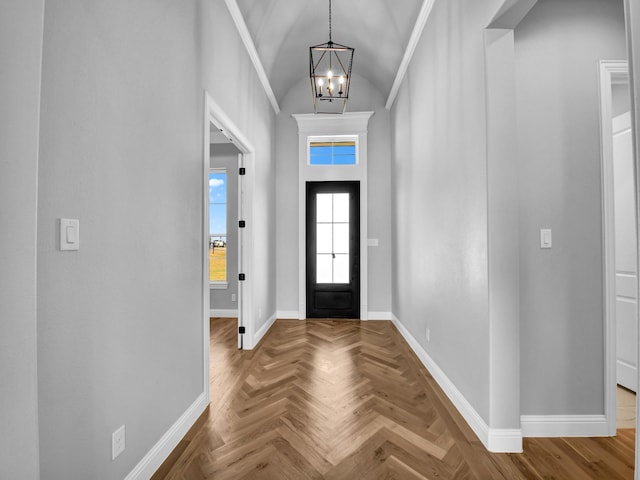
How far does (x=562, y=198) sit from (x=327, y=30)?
3.46m

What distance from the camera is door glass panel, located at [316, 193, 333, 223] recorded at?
17.1 ft

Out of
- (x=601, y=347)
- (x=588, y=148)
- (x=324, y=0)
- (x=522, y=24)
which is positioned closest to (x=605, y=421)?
(x=601, y=347)

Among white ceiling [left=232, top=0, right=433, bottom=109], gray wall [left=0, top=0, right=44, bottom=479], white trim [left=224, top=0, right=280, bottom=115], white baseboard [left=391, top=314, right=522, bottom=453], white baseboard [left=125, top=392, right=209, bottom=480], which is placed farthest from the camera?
white ceiling [left=232, top=0, right=433, bottom=109]

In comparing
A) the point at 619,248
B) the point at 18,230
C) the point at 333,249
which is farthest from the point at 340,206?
the point at 18,230

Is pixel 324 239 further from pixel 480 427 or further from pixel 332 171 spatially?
pixel 480 427

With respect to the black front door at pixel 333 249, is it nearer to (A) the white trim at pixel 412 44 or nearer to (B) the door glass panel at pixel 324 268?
(B) the door glass panel at pixel 324 268

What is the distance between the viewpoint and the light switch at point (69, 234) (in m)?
1.16

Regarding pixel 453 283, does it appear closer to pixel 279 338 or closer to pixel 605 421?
pixel 605 421

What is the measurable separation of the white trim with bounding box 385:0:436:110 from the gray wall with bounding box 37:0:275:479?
1918 mm

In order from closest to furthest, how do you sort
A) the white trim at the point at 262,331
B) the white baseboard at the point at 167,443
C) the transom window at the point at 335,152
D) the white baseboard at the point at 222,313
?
the white baseboard at the point at 167,443 → the white trim at the point at 262,331 → the transom window at the point at 335,152 → the white baseboard at the point at 222,313

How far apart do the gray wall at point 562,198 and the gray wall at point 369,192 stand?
3.15m

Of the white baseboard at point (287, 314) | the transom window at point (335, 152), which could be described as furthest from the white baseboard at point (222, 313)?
the transom window at point (335, 152)

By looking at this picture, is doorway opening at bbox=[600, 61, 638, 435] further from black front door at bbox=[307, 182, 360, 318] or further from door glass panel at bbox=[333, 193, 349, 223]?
door glass panel at bbox=[333, 193, 349, 223]

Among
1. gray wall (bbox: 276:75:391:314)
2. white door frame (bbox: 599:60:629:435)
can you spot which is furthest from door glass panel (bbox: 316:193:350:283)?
white door frame (bbox: 599:60:629:435)
